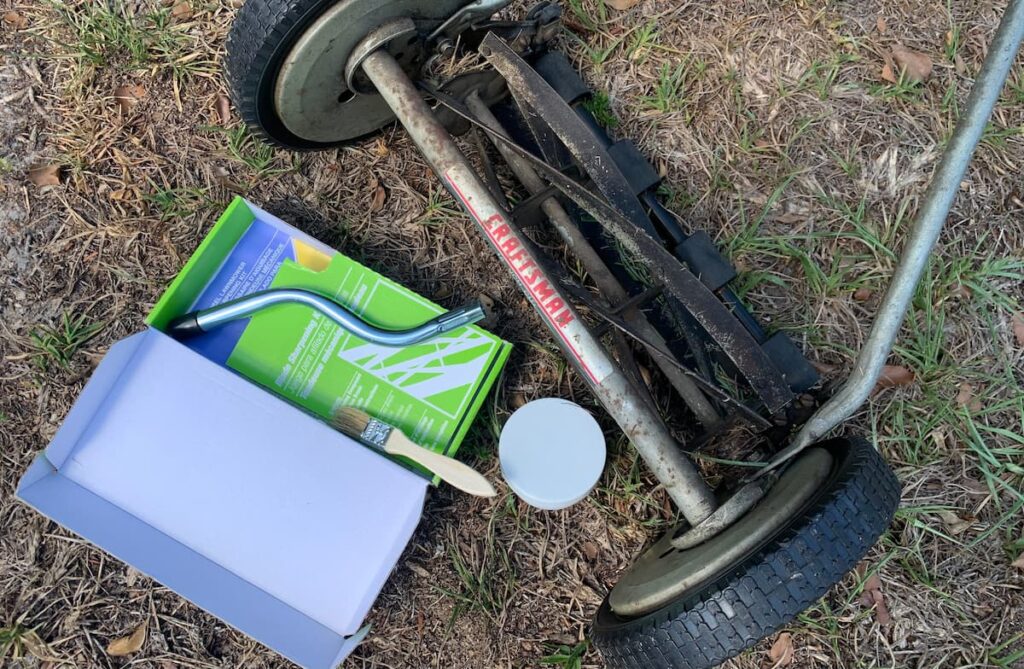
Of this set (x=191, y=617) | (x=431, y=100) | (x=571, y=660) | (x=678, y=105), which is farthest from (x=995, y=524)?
(x=191, y=617)

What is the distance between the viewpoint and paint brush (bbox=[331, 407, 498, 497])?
71.7 inches

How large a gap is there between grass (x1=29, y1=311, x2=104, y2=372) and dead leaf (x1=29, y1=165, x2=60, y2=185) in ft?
1.44

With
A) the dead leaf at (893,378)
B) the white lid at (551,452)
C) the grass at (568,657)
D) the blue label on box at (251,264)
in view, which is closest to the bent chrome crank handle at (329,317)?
the blue label on box at (251,264)

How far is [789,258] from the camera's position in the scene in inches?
86.0

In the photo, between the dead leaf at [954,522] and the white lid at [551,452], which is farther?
the dead leaf at [954,522]

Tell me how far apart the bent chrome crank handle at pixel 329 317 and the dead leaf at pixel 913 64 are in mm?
1531

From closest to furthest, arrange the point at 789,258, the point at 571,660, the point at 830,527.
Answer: the point at 830,527 < the point at 571,660 < the point at 789,258

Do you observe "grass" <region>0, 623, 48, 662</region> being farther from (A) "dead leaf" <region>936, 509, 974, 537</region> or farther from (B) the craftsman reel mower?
(A) "dead leaf" <region>936, 509, 974, 537</region>

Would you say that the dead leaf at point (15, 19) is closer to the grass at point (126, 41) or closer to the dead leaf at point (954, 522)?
the grass at point (126, 41)

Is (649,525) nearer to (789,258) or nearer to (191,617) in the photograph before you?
(789,258)

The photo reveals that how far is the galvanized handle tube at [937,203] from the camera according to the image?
4.85 feet

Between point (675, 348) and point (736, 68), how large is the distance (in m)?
0.93

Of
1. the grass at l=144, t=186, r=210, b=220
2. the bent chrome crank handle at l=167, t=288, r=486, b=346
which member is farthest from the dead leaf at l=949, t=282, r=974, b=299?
the grass at l=144, t=186, r=210, b=220

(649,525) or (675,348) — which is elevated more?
(675,348)
